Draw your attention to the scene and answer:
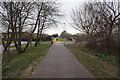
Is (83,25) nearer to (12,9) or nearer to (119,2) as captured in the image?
(119,2)

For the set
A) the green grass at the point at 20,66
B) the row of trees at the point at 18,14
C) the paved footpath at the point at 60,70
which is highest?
the row of trees at the point at 18,14

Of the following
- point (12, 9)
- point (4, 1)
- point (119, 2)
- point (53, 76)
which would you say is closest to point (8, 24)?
point (12, 9)

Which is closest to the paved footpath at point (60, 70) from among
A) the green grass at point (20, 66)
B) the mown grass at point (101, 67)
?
the mown grass at point (101, 67)

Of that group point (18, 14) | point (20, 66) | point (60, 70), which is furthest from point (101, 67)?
point (18, 14)

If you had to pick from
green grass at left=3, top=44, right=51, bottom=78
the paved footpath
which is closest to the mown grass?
the paved footpath

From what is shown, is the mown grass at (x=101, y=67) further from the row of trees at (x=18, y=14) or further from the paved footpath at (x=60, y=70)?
the row of trees at (x=18, y=14)

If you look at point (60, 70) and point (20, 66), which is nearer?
point (60, 70)

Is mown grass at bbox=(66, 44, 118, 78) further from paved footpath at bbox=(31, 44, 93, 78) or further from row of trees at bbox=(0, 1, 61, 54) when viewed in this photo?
row of trees at bbox=(0, 1, 61, 54)

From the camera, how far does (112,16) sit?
32.6 feet

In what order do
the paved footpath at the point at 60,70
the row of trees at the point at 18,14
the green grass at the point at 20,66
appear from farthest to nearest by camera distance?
the row of trees at the point at 18,14 < the green grass at the point at 20,66 < the paved footpath at the point at 60,70

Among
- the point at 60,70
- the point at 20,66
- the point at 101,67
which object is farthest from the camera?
the point at 20,66

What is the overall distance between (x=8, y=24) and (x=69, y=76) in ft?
29.2

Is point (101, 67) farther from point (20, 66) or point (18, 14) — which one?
point (18, 14)

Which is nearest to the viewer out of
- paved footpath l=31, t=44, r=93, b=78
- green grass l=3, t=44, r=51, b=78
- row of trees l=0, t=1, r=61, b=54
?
paved footpath l=31, t=44, r=93, b=78
